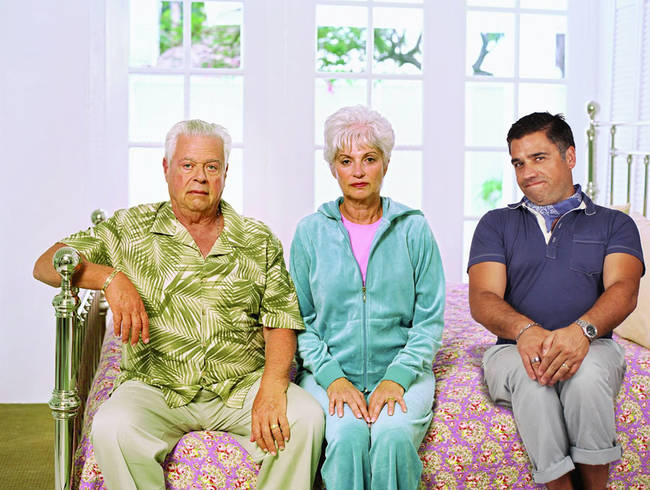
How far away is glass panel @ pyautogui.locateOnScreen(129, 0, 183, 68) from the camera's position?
4.07 m

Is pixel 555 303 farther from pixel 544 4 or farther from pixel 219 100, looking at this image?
pixel 544 4

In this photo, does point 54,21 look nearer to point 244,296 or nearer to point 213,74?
point 213,74

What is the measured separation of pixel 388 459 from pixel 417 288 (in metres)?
0.54

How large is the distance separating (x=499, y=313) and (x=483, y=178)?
225 centimetres

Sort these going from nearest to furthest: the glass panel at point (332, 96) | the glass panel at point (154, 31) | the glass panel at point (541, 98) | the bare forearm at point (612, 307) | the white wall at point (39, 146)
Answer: the bare forearm at point (612, 307) → the white wall at point (39, 146) → the glass panel at point (154, 31) → the glass panel at point (332, 96) → the glass panel at point (541, 98)

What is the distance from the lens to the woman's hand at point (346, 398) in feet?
6.53

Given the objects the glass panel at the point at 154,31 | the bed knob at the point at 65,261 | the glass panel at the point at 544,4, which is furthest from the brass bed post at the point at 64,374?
the glass panel at the point at 544,4

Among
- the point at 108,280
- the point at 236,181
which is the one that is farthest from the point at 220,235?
the point at 236,181

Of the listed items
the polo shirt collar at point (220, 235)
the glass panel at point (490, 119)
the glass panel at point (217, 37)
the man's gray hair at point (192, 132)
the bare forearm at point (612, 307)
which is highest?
the glass panel at point (217, 37)

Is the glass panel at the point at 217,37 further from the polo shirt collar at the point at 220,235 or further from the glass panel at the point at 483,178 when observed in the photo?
the polo shirt collar at the point at 220,235

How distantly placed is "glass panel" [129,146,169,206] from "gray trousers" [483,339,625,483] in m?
2.49

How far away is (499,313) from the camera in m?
2.24

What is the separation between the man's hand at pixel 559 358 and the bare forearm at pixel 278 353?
2.16 ft

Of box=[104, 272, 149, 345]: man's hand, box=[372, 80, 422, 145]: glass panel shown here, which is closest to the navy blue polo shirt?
box=[104, 272, 149, 345]: man's hand
